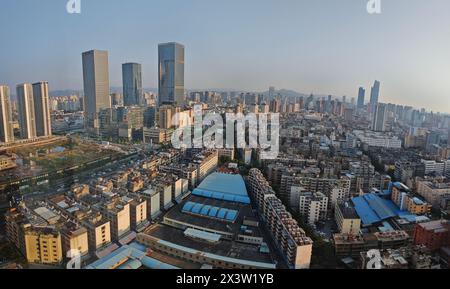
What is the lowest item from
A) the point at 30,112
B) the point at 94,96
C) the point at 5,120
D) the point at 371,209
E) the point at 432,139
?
the point at 371,209

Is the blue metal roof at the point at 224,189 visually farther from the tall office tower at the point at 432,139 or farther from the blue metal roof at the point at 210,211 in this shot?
the tall office tower at the point at 432,139

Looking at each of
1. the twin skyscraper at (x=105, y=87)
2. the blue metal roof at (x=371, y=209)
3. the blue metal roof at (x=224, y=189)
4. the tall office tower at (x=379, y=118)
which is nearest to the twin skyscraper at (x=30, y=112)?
the twin skyscraper at (x=105, y=87)

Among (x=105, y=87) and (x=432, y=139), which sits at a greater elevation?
(x=105, y=87)

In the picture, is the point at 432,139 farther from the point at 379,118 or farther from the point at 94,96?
the point at 94,96

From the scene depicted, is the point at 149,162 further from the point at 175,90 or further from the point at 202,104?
the point at 202,104

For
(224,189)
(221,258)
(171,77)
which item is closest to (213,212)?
(224,189)

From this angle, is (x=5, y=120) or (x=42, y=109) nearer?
(x=5, y=120)
